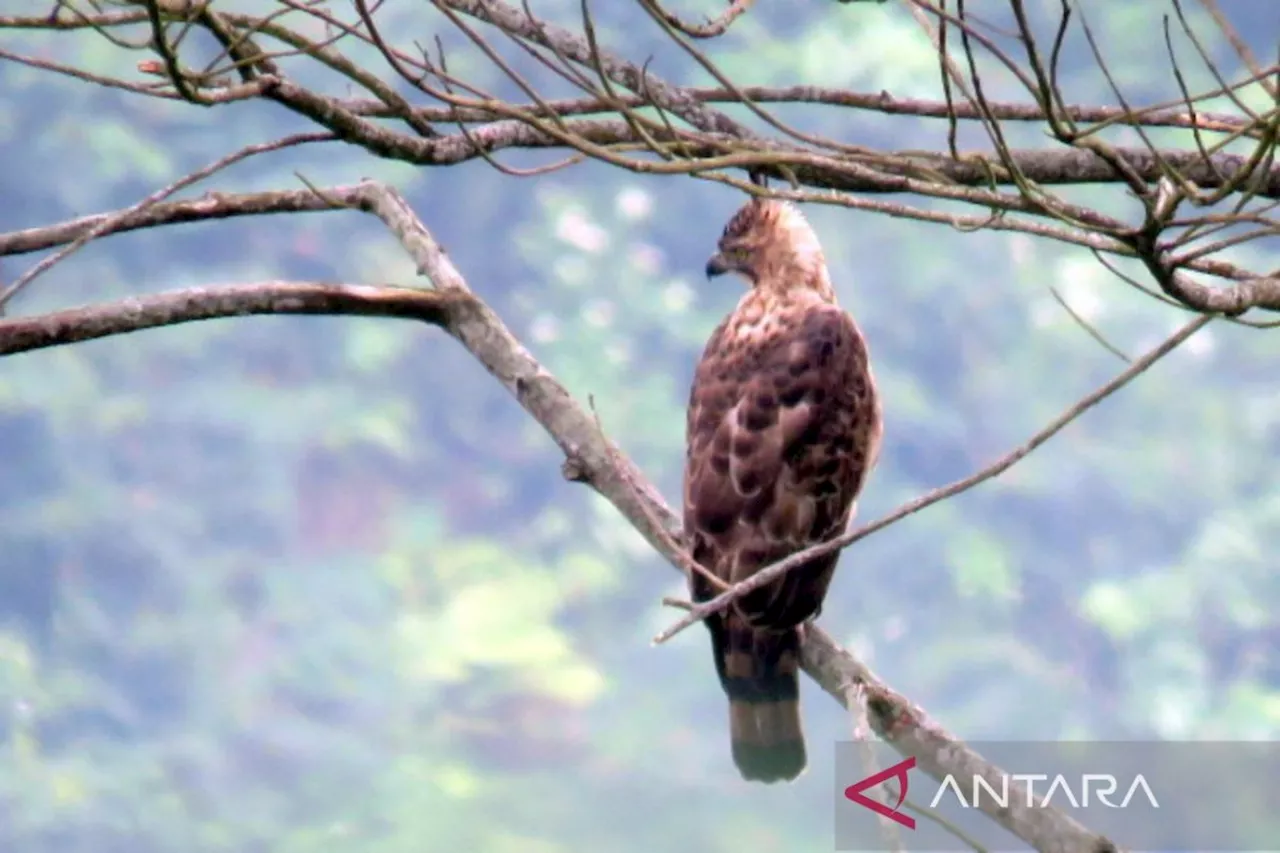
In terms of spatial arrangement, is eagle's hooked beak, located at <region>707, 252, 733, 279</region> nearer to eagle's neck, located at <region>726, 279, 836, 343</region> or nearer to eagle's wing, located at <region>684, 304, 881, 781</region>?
eagle's neck, located at <region>726, 279, 836, 343</region>

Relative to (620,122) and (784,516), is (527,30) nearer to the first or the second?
→ (620,122)

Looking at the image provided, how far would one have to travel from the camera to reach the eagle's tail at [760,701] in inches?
120

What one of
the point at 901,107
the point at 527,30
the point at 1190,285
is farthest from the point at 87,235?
the point at 1190,285

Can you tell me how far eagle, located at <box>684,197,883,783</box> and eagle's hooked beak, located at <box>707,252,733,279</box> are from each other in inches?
10.4

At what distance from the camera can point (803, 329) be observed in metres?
3.17

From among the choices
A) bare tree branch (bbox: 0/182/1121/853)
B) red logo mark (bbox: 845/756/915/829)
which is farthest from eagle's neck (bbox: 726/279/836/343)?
red logo mark (bbox: 845/756/915/829)

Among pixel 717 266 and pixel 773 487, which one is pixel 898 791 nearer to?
pixel 773 487

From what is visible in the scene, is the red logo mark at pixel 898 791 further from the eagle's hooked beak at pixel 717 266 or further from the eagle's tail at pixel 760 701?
the eagle's hooked beak at pixel 717 266

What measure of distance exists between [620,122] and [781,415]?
644mm

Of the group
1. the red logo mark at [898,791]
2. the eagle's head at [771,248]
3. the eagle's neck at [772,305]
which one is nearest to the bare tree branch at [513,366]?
the red logo mark at [898,791]

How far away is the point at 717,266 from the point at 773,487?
2.14ft

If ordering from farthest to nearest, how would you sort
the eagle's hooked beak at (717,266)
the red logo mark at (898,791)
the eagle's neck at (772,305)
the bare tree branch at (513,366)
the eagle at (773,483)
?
the eagle's hooked beak at (717,266) < the eagle's neck at (772,305) < the eagle at (773,483) < the bare tree branch at (513,366) < the red logo mark at (898,791)

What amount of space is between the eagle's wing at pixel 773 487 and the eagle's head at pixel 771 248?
0.65 ft

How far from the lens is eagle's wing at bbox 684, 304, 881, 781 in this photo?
299 cm
